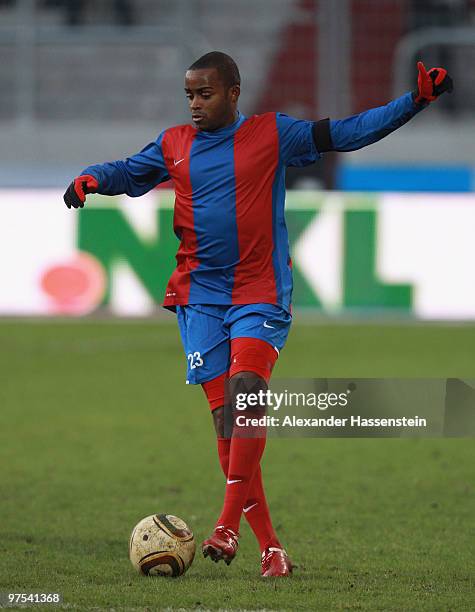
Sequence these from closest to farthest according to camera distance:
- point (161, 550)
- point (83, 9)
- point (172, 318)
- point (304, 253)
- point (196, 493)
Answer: point (161, 550) → point (196, 493) → point (304, 253) → point (172, 318) → point (83, 9)

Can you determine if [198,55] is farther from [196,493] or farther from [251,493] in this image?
[251,493]

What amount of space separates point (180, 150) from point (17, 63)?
42.8 feet

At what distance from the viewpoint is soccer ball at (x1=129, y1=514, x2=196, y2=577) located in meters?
4.46

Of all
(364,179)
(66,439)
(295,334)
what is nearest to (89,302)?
(295,334)

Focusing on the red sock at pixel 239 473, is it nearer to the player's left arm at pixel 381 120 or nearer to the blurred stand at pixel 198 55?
the player's left arm at pixel 381 120

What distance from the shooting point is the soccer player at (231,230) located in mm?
4461

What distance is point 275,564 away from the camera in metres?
4.48

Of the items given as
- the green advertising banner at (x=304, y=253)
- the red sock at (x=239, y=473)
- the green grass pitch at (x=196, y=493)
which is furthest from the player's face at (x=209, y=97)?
the green advertising banner at (x=304, y=253)

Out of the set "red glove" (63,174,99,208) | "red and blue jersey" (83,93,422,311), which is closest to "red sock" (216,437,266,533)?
"red and blue jersey" (83,93,422,311)

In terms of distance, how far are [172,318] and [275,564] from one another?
1087 centimetres

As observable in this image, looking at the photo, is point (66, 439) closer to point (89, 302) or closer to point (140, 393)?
point (140, 393)

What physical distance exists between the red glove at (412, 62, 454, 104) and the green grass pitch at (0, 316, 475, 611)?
5.23 feet

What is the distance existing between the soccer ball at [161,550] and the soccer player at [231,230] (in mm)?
246

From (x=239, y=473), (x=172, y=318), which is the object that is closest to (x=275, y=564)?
(x=239, y=473)
